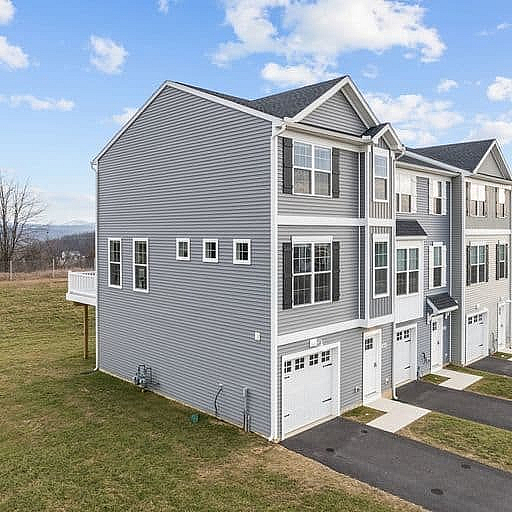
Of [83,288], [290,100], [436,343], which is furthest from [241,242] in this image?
[436,343]

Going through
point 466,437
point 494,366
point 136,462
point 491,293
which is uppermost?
point 491,293

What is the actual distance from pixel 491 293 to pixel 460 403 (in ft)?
27.9

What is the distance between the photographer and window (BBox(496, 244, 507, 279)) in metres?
21.0

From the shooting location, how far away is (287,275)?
10922 millimetres

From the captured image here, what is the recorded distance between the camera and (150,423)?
11.7 meters

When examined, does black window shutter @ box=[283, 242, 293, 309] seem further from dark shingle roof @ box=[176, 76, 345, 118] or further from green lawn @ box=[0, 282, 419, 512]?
green lawn @ box=[0, 282, 419, 512]

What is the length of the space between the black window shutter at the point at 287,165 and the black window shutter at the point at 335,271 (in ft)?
7.37

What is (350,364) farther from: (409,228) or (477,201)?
(477,201)

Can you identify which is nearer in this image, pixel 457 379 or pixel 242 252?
pixel 242 252

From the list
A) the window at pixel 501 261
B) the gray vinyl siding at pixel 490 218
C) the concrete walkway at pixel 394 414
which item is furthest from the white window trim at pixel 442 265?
the concrete walkway at pixel 394 414

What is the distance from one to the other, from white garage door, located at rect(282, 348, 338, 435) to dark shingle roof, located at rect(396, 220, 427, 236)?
498 cm

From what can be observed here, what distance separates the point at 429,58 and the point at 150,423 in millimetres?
17111

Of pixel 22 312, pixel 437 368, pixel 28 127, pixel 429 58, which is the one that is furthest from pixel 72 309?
pixel 429 58

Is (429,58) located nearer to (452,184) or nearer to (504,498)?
(452,184)
